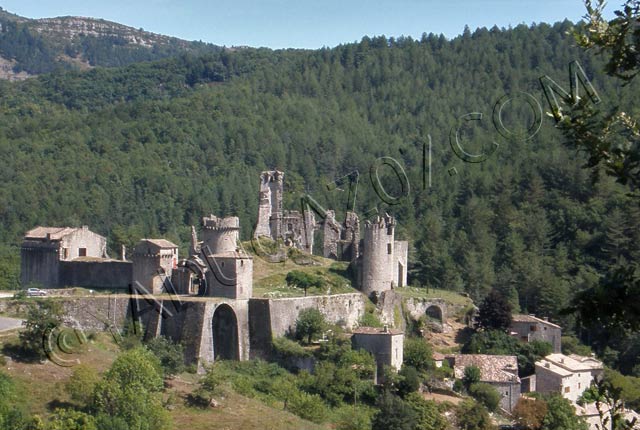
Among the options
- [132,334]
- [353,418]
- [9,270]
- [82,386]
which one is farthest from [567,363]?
[9,270]

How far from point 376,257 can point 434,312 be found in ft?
17.0

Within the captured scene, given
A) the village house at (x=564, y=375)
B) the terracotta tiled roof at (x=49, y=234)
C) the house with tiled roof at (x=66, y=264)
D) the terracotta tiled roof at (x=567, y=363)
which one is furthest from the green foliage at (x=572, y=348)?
the terracotta tiled roof at (x=49, y=234)

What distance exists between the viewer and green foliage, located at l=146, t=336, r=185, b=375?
3756cm

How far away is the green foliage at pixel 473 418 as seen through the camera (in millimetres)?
39438

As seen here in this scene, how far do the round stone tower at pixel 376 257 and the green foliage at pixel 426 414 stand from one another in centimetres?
752

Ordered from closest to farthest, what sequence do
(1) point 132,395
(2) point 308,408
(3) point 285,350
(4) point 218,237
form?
(1) point 132,395, (2) point 308,408, (3) point 285,350, (4) point 218,237

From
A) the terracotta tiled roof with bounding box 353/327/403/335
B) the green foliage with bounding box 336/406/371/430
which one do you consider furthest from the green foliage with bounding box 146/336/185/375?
the terracotta tiled roof with bounding box 353/327/403/335

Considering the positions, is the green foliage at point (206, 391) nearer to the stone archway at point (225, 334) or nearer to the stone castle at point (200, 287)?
the stone castle at point (200, 287)

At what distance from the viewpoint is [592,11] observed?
9.45m

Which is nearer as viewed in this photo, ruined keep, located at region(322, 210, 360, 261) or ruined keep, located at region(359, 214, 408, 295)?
ruined keep, located at region(359, 214, 408, 295)

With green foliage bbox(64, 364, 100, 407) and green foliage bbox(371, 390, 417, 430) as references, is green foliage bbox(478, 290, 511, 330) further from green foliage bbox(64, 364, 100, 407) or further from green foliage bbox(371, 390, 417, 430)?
green foliage bbox(64, 364, 100, 407)

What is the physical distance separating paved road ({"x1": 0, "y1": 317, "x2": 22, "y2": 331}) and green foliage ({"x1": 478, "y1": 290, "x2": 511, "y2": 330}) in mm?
19810

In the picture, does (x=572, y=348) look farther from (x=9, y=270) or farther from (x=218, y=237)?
(x=9, y=270)

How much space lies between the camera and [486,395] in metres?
42.9
